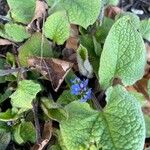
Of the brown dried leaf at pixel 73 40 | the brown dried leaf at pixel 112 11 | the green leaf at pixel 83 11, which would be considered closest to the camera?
the green leaf at pixel 83 11

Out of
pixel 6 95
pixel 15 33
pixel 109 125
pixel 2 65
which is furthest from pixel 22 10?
pixel 109 125

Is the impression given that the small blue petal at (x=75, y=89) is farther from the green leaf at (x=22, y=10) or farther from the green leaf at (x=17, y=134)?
the green leaf at (x=22, y=10)

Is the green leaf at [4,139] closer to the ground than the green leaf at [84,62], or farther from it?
closer to the ground

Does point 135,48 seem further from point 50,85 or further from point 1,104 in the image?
point 1,104

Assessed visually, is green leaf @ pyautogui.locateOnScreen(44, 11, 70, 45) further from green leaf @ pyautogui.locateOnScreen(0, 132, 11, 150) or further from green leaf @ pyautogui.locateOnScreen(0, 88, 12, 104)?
green leaf @ pyautogui.locateOnScreen(0, 132, 11, 150)

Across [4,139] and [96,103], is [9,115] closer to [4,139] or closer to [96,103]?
[4,139]

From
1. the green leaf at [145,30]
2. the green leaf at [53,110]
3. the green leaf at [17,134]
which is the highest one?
the green leaf at [145,30]

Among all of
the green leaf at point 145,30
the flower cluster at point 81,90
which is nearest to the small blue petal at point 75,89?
the flower cluster at point 81,90
